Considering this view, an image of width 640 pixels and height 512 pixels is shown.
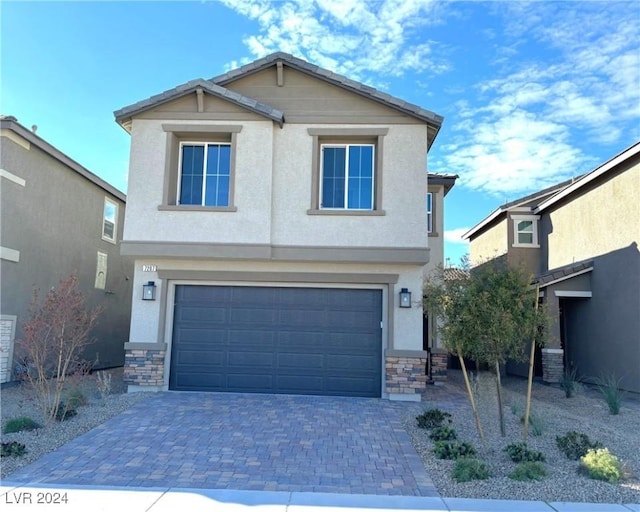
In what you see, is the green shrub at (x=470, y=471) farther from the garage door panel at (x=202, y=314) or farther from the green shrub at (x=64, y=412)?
the garage door panel at (x=202, y=314)

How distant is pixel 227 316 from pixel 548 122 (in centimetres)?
1053

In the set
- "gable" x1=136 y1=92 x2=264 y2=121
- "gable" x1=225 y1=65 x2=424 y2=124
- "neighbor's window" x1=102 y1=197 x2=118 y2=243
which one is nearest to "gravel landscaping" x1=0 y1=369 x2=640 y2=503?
"neighbor's window" x1=102 y1=197 x2=118 y2=243

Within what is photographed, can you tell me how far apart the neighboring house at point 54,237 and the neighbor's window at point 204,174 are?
11.6 ft

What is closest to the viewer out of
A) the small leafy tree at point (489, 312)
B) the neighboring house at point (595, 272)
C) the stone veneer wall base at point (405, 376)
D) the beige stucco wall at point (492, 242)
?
the small leafy tree at point (489, 312)

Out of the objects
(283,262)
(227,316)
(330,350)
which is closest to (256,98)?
(283,262)

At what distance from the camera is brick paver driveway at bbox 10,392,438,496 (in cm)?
605

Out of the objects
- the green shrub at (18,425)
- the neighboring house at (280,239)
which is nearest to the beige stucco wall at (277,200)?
the neighboring house at (280,239)

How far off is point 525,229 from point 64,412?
16.6 meters

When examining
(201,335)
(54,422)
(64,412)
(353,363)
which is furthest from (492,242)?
(54,422)

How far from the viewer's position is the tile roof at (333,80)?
11516 millimetres

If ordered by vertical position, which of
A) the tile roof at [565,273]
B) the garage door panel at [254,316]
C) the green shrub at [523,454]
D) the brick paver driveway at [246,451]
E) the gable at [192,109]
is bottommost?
Answer: the brick paver driveway at [246,451]

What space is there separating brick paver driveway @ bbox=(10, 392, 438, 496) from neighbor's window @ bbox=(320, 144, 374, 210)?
4555 mm

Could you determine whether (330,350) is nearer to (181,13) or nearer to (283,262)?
(283,262)

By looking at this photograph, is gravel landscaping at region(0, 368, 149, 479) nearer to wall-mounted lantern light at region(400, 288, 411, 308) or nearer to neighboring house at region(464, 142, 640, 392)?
wall-mounted lantern light at region(400, 288, 411, 308)
